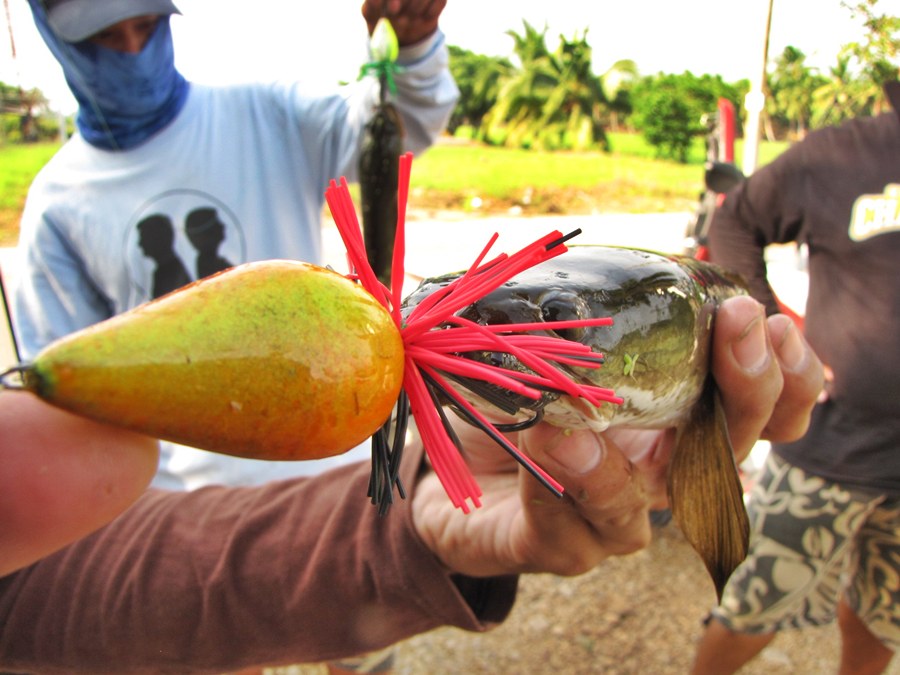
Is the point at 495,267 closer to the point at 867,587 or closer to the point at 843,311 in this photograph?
the point at 843,311

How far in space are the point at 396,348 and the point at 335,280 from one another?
11 cm

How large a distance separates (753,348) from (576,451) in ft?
1.53

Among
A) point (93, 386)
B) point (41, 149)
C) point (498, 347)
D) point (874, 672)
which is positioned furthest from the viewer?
point (874, 672)

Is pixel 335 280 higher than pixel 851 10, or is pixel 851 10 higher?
pixel 851 10

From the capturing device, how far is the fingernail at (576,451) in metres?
1.20

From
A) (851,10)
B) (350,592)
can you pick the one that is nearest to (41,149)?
(350,592)

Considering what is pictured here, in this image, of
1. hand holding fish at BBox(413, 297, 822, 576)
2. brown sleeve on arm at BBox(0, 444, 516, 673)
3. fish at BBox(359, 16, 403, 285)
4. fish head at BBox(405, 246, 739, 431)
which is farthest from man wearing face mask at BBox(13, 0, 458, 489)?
fish head at BBox(405, 246, 739, 431)

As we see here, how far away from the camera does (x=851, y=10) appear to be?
7023 millimetres

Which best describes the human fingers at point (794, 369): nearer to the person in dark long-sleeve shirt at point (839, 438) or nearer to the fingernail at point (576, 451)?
the fingernail at point (576, 451)

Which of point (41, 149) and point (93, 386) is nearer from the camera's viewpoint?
point (93, 386)

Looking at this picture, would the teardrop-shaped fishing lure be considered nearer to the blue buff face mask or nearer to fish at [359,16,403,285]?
fish at [359,16,403,285]

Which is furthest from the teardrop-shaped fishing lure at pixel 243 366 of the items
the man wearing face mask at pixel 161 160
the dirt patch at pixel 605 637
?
the dirt patch at pixel 605 637

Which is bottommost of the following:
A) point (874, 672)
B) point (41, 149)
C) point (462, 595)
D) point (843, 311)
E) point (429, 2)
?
point (874, 672)

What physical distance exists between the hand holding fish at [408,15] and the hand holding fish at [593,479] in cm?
148
